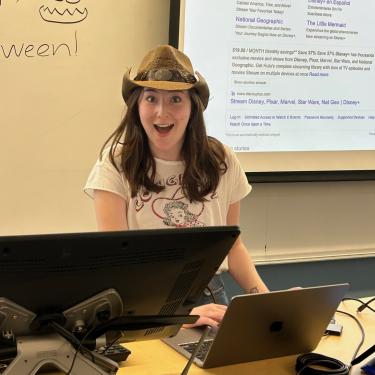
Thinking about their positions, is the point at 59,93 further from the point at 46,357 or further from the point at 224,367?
the point at 46,357

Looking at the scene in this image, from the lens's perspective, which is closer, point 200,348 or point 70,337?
point 70,337

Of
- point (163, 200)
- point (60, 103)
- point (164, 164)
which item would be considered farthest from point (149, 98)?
point (60, 103)

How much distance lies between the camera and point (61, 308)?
3.72 feet

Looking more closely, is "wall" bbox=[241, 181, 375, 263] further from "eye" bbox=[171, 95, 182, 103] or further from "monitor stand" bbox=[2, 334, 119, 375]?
"monitor stand" bbox=[2, 334, 119, 375]

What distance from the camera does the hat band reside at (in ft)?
6.23

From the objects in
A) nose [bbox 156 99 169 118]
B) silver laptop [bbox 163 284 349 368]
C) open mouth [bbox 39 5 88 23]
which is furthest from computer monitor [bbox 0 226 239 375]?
open mouth [bbox 39 5 88 23]

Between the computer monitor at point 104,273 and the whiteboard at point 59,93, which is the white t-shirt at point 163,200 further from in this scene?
the computer monitor at point 104,273

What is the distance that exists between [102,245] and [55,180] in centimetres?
144

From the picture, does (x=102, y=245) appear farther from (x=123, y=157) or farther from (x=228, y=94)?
(x=228, y=94)

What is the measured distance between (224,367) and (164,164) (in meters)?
0.75

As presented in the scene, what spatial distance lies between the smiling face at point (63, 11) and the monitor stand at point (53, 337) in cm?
148

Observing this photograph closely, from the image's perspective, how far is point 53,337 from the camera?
1.15m

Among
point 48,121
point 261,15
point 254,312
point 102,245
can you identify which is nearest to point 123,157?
point 48,121

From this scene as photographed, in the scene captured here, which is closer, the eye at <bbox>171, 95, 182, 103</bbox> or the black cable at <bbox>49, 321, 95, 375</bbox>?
the black cable at <bbox>49, 321, 95, 375</bbox>
